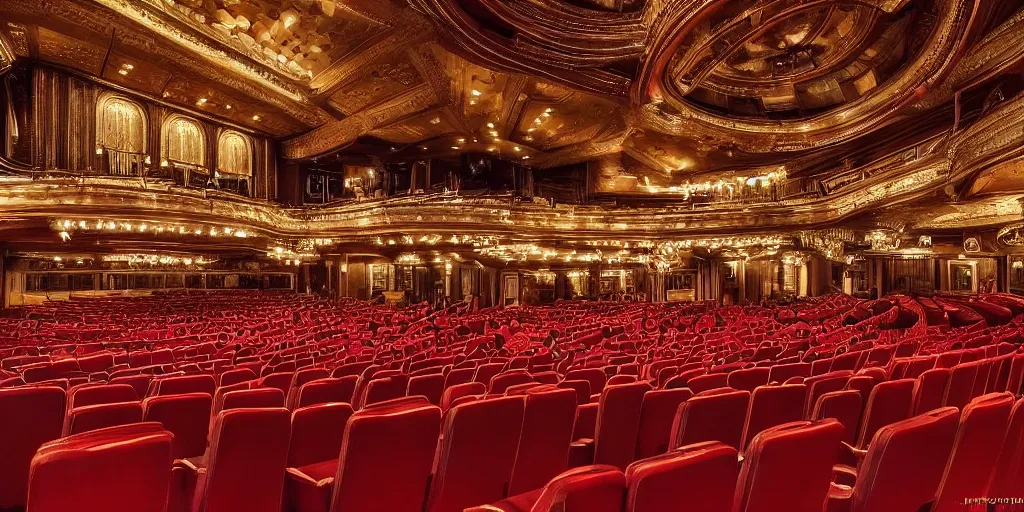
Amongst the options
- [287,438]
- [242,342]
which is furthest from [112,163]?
[287,438]

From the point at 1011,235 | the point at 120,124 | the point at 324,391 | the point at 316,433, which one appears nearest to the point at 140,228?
the point at 120,124

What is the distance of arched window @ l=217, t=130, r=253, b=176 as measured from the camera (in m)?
26.0

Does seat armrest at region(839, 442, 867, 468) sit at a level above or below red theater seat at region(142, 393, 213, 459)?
below

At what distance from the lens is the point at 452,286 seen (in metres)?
26.8

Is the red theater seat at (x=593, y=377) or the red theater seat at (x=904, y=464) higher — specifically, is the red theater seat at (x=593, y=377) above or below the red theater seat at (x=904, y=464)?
below

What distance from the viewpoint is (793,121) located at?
20.6 m

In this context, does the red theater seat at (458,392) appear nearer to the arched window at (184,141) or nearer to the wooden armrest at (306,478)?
the wooden armrest at (306,478)

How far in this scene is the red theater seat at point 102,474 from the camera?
5.16ft

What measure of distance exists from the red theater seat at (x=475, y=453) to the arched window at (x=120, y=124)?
986 inches

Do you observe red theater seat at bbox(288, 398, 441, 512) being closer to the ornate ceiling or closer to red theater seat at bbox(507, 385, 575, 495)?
red theater seat at bbox(507, 385, 575, 495)

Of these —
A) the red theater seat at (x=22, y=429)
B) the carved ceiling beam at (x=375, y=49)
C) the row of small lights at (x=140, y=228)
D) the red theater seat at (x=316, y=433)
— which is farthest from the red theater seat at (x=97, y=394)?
the row of small lights at (x=140, y=228)

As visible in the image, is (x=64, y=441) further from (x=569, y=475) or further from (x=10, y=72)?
(x=10, y=72)

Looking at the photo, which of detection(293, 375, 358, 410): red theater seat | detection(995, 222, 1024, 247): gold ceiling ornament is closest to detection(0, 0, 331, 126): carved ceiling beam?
detection(293, 375, 358, 410): red theater seat

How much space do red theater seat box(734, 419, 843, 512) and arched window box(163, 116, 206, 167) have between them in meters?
27.4
